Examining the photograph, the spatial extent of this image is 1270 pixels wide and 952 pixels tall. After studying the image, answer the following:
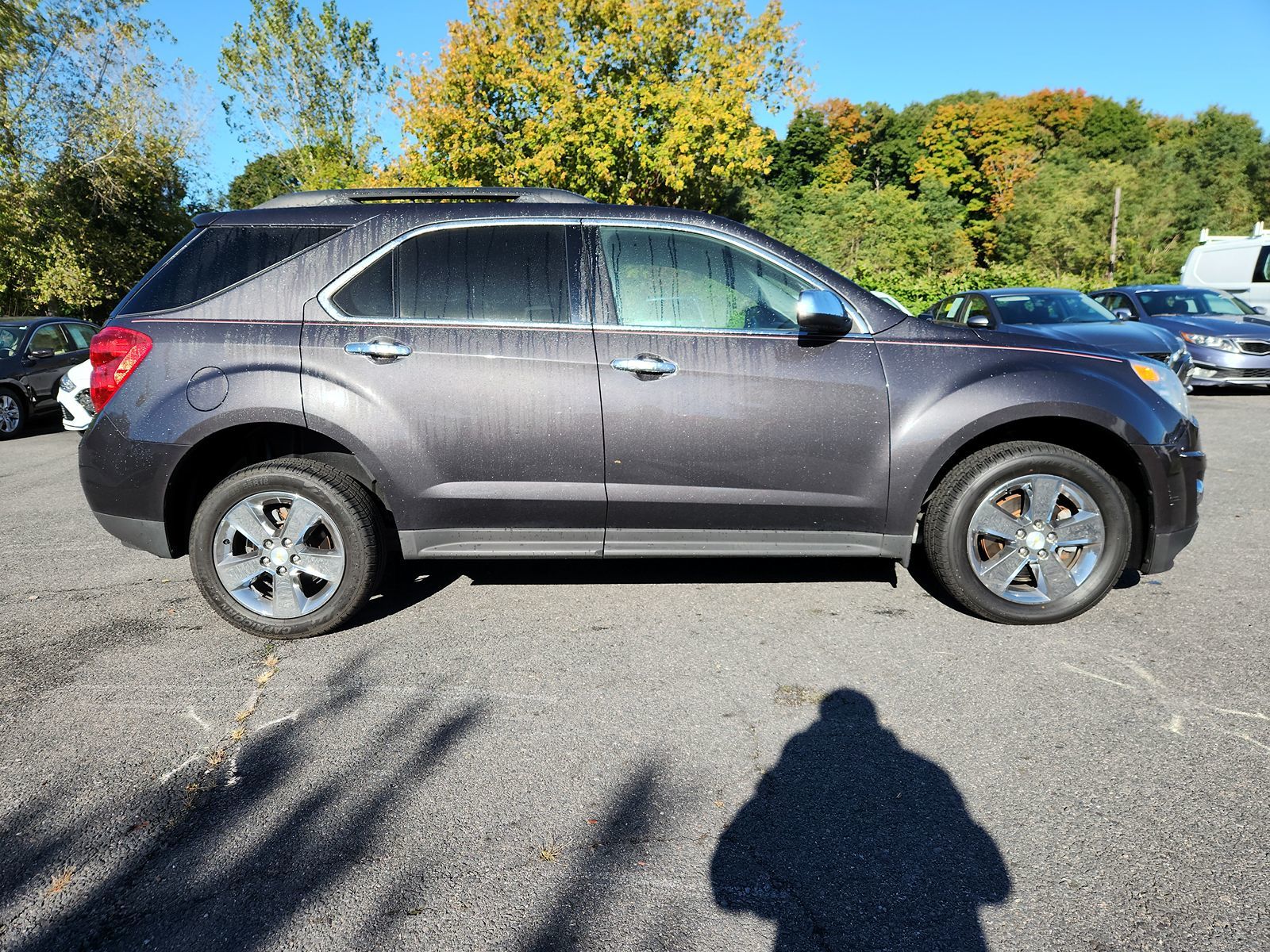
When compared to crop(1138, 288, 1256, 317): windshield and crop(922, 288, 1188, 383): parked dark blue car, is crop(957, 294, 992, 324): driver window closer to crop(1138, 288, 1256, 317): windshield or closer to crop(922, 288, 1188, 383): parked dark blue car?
crop(922, 288, 1188, 383): parked dark blue car

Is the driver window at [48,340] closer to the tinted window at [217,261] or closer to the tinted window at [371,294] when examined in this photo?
the tinted window at [217,261]

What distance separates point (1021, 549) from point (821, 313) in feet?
4.58

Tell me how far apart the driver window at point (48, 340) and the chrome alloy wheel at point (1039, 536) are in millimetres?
12826

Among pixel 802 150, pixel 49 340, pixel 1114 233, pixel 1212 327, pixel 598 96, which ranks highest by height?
pixel 802 150

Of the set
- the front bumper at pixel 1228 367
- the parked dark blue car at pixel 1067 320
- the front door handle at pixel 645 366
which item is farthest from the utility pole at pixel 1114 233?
the front door handle at pixel 645 366

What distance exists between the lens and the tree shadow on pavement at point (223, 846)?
1.94 meters

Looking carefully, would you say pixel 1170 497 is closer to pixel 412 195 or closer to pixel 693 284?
pixel 693 284

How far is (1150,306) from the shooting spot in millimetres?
13367

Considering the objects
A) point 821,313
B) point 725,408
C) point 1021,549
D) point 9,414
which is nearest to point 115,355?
point 725,408

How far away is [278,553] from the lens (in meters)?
3.61

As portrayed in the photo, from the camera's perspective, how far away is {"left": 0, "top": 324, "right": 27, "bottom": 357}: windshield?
36.9 feet

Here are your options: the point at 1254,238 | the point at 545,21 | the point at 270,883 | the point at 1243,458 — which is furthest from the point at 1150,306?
the point at 545,21

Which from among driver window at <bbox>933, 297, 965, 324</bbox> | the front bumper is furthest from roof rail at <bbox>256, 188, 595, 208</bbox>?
the front bumper

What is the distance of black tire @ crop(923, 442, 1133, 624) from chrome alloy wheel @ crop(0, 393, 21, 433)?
12.2 meters
